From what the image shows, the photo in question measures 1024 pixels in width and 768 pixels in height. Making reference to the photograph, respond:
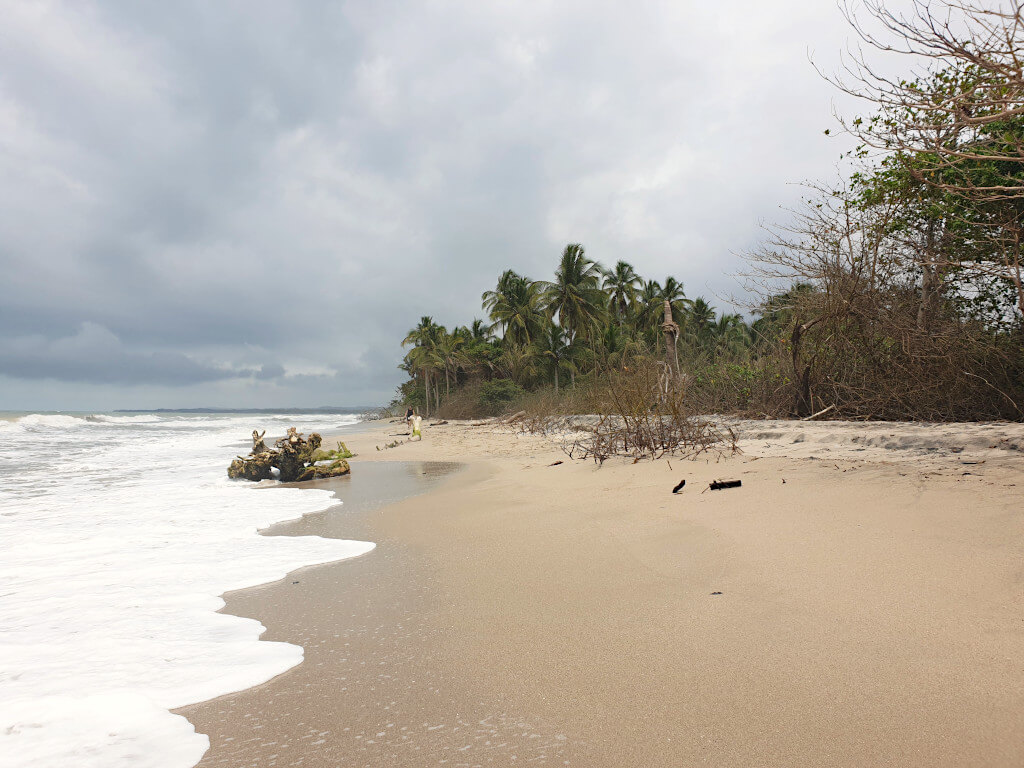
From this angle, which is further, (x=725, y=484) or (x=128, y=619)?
(x=725, y=484)

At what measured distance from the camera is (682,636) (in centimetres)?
216

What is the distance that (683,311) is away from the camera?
45000 millimetres

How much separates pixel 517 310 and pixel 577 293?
15.8 feet

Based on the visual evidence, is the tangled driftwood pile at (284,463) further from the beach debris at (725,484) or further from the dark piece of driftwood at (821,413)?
the dark piece of driftwood at (821,413)

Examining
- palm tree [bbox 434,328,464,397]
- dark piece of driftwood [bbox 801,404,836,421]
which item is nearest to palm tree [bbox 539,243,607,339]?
palm tree [bbox 434,328,464,397]

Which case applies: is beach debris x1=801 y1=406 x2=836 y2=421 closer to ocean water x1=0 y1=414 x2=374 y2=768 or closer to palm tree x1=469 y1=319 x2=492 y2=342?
ocean water x1=0 y1=414 x2=374 y2=768

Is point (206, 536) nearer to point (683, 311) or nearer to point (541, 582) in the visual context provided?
point (541, 582)

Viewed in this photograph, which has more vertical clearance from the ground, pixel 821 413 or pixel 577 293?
pixel 577 293

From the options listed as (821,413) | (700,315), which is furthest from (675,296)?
(821,413)

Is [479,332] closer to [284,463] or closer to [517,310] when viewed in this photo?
[517,310]

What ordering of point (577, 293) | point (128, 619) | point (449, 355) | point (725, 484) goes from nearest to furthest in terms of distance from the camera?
point (128, 619) < point (725, 484) < point (577, 293) < point (449, 355)

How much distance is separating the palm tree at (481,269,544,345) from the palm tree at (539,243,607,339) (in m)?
1.66

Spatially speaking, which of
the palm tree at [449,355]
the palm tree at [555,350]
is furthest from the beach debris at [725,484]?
the palm tree at [449,355]

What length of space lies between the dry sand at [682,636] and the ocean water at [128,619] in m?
0.17
